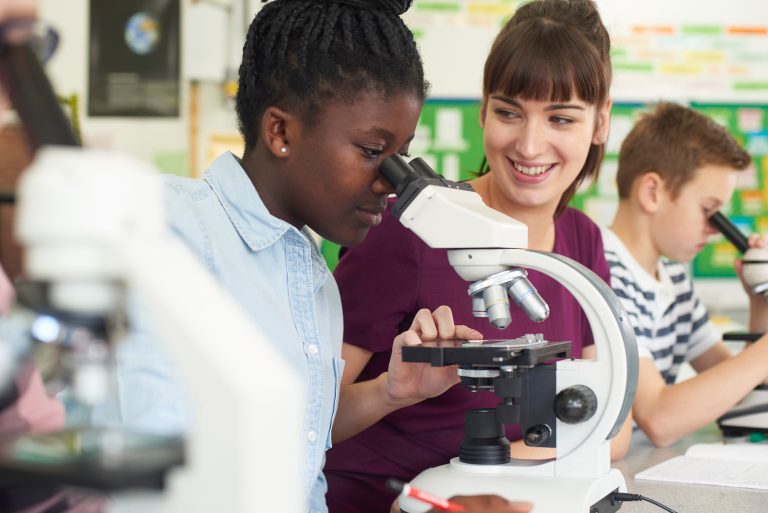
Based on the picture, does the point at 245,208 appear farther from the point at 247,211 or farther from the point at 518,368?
the point at 518,368

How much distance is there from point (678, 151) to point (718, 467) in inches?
36.3

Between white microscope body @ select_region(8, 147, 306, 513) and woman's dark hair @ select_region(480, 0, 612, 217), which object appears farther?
woman's dark hair @ select_region(480, 0, 612, 217)

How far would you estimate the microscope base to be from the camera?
113cm

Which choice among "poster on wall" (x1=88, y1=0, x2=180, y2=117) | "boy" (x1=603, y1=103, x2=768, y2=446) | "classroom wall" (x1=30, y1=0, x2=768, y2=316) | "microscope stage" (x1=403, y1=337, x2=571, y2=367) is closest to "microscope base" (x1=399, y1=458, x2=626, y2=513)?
"microscope stage" (x1=403, y1=337, x2=571, y2=367)

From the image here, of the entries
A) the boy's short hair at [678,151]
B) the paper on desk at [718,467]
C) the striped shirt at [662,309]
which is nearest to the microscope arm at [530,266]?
the paper on desk at [718,467]

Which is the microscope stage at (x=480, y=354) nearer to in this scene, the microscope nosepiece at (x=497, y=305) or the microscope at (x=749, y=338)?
the microscope nosepiece at (x=497, y=305)

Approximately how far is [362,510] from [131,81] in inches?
103

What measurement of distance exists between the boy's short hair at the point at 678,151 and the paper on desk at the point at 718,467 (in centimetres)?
71

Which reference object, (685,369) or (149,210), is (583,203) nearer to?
(685,369)

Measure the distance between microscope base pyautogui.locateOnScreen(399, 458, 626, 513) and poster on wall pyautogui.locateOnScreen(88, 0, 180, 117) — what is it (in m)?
2.87

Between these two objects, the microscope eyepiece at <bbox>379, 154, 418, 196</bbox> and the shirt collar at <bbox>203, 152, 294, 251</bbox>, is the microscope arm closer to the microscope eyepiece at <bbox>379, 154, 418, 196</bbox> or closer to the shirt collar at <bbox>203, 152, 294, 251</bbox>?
the microscope eyepiece at <bbox>379, 154, 418, 196</bbox>

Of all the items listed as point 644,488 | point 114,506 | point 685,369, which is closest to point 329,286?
point 644,488

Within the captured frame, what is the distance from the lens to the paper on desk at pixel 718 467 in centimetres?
164

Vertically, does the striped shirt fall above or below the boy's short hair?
below
